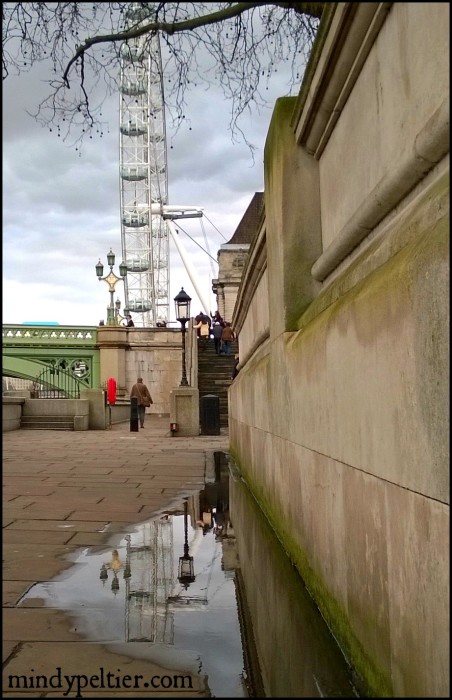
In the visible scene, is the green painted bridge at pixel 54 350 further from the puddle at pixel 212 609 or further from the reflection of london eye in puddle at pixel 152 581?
the puddle at pixel 212 609

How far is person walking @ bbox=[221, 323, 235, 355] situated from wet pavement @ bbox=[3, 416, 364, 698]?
17054 millimetres

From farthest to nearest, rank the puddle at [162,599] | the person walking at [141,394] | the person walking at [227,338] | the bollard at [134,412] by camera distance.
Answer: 1. the person walking at [227,338]
2. the person walking at [141,394]
3. the bollard at [134,412]
4. the puddle at [162,599]

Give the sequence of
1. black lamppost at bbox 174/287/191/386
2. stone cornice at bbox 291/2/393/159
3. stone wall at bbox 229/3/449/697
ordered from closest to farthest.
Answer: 1. stone wall at bbox 229/3/449/697
2. stone cornice at bbox 291/2/393/159
3. black lamppost at bbox 174/287/191/386

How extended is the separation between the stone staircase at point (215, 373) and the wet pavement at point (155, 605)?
15403 mm

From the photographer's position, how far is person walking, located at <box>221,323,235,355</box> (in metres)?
23.7

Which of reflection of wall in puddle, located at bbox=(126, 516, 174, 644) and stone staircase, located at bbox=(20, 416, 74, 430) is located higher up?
reflection of wall in puddle, located at bbox=(126, 516, 174, 644)

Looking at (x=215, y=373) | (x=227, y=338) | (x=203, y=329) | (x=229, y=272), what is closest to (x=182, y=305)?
(x=227, y=338)

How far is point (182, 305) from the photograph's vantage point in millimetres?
17594

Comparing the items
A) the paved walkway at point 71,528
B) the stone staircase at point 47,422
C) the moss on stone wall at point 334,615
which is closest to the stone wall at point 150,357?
the stone staircase at point 47,422

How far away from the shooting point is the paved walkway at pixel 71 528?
2137 mm

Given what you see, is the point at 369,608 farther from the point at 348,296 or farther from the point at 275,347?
the point at 275,347

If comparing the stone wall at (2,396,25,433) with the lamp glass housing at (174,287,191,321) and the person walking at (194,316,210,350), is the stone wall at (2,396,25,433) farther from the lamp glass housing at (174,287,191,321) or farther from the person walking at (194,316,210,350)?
the person walking at (194,316,210,350)

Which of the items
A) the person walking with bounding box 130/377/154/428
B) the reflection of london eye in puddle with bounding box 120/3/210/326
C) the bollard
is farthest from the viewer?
the reflection of london eye in puddle with bounding box 120/3/210/326

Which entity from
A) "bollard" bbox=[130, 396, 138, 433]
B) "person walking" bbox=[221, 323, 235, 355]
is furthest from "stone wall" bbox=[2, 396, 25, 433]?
"person walking" bbox=[221, 323, 235, 355]
